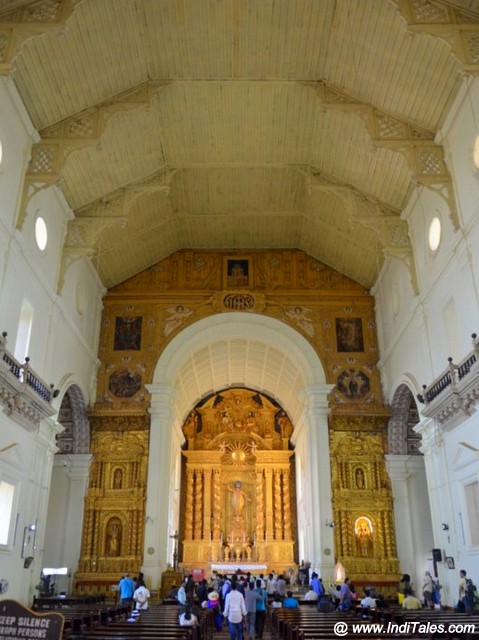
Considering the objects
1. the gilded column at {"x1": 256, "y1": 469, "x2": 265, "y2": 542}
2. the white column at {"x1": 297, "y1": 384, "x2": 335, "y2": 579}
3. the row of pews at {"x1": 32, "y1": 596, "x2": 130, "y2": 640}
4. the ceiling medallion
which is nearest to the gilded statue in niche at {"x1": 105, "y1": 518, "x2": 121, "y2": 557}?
the row of pews at {"x1": 32, "y1": 596, "x2": 130, "y2": 640}

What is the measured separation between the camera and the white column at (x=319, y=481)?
20188mm

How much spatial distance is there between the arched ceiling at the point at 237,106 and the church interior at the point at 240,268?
0.21ft

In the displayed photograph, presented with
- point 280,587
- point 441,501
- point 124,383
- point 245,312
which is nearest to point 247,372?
point 245,312

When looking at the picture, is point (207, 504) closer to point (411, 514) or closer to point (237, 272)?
point (411, 514)

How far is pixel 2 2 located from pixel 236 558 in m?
26.2

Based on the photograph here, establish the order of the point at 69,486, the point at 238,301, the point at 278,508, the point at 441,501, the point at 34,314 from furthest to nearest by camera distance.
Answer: the point at 278,508 → the point at 238,301 → the point at 69,486 → the point at 34,314 → the point at 441,501

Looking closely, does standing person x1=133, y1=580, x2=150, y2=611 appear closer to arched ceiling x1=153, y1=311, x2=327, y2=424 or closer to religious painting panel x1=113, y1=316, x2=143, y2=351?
arched ceiling x1=153, y1=311, x2=327, y2=424

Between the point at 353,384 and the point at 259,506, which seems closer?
the point at 353,384

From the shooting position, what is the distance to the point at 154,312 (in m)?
23.7

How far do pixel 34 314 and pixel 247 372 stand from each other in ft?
49.6

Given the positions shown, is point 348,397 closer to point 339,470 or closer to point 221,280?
point 339,470

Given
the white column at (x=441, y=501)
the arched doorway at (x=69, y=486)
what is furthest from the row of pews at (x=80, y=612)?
→ the white column at (x=441, y=501)

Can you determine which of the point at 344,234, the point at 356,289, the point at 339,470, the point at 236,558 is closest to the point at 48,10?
the point at 344,234

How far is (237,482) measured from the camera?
32.6 meters
